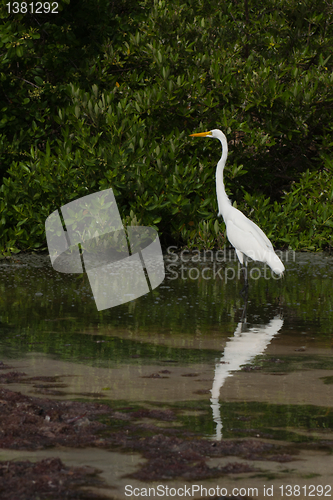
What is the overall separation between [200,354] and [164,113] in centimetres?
759

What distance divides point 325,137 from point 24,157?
5792mm

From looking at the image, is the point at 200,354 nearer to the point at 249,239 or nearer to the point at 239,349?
the point at 239,349

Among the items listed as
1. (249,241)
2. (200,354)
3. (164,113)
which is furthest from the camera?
(164,113)

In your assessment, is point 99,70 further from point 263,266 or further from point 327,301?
point 327,301

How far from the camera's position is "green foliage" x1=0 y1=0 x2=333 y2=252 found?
11.2 meters

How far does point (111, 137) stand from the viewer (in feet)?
36.2

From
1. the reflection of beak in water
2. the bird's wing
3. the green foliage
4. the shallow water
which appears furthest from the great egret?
the green foliage

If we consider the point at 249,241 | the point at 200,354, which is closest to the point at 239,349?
the point at 200,354

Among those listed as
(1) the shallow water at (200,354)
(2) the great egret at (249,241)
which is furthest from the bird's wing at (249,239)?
(1) the shallow water at (200,354)

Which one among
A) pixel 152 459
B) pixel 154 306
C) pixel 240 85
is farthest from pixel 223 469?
pixel 240 85

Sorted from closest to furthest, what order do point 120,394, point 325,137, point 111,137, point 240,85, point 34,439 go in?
1. point 34,439
2. point 120,394
3. point 111,137
4. point 240,85
5. point 325,137

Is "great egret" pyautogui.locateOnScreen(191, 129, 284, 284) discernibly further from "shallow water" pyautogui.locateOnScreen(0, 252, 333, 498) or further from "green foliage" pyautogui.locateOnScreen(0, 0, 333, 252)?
"green foliage" pyautogui.locateOnScreen(0, 0, 333, 252)

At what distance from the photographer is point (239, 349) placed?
213 inches

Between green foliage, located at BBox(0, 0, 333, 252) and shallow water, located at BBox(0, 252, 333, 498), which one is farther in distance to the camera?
green foliage, located at BBox(0, 0, 333, 252)
